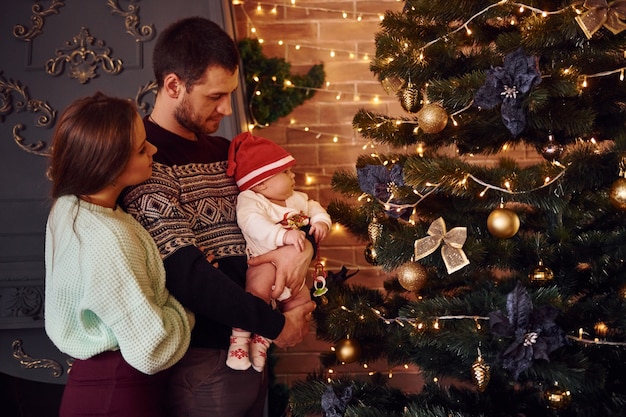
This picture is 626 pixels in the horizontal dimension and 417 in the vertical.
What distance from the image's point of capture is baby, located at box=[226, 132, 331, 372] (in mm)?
1795

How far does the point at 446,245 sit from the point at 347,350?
1.63ft

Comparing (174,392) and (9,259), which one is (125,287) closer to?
(174,392)

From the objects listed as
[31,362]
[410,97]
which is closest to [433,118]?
[410,97]

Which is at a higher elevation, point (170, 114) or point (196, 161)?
point (170, 114)

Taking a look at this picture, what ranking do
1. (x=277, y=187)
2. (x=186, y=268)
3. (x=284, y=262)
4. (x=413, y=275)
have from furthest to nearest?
(x=277, y=187), (x=284, y=262), (x=413, y=275), (x=186, y=268)

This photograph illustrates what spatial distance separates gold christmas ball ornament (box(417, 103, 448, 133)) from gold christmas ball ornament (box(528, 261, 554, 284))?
1.43 feet

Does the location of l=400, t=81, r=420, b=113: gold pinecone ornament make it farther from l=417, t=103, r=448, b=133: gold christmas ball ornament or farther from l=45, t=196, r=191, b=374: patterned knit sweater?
l=45, t=196, r=191, b=374: patterned knit sweater

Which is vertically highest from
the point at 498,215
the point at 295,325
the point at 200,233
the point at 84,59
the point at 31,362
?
the point at 84,59

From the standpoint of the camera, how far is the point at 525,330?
149cm

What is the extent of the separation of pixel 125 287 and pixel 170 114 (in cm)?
52

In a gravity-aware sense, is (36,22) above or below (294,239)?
above

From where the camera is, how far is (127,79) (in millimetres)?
2605

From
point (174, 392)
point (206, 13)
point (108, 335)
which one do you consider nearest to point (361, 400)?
point (174, 392)

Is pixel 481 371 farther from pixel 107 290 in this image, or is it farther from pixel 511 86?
pixel 107 290
